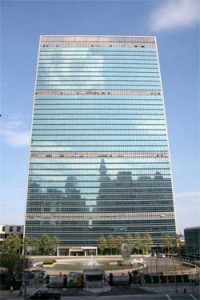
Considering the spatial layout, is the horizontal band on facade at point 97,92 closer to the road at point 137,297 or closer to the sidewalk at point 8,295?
the sidewalk at point 8,295

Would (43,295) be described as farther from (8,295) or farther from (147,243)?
(147,243)

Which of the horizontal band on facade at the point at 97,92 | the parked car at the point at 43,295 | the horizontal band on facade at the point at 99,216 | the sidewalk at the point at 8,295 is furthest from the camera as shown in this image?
the horizontal band on facade at the point at 97,92

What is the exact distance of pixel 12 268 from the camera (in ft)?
208

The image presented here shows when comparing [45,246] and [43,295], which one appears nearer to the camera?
[43,295]

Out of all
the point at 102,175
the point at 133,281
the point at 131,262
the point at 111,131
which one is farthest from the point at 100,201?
the point at 133,281

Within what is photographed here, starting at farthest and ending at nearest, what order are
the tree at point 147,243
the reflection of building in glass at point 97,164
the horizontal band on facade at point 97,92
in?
the horizontal band on facade at point 97,92 < the reflection of building in glass at point 97,164 < the tree at point 147,243

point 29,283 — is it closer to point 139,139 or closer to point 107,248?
point 107,248

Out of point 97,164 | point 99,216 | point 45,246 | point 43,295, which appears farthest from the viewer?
point 97,164

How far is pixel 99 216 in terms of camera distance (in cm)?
17900

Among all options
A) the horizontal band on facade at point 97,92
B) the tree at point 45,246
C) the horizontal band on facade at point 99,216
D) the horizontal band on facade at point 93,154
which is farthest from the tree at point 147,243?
the horizontal band on facade at point 97,92

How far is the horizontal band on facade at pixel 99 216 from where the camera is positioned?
176m

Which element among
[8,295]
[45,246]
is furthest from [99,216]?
[8,295]

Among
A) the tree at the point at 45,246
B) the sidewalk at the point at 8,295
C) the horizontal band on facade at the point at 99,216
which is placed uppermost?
the horizontal band on facade at the point at 99,216

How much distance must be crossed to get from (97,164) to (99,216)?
28.3m
